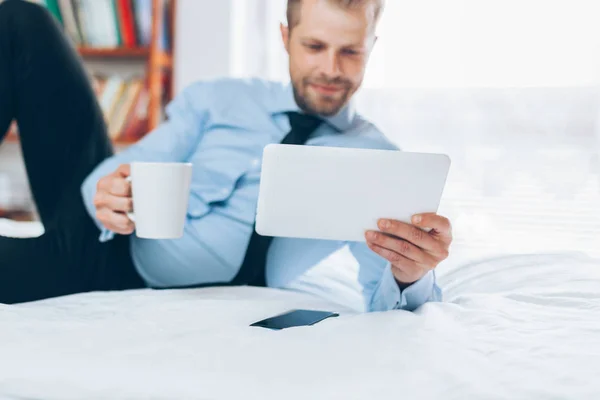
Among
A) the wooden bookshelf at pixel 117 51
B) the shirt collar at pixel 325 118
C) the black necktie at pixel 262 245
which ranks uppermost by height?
the wooden bookshelf at pixel 117 51

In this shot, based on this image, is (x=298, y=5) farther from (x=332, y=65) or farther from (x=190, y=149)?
(x=190, y=149)

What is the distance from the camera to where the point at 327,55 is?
1.26m

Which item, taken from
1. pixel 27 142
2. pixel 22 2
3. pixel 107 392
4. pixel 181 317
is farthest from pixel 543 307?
pixel 22 2

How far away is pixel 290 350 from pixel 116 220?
46 cm

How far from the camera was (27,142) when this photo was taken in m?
1.22

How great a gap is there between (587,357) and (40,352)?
1.89ft

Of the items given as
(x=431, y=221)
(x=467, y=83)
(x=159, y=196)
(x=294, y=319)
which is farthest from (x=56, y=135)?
(x=467, y=83)

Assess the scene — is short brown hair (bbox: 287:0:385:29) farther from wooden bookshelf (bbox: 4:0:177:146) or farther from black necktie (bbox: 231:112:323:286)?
wooden bookshelf (bbox: 4:0:177:146)

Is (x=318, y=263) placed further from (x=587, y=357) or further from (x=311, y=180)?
(x=587, y=357)

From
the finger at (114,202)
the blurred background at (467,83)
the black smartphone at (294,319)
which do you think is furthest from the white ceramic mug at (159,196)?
the blurred background at (467,83)

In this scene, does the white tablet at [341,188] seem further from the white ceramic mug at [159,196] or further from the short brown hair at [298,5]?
the short brown hair at [298,5]

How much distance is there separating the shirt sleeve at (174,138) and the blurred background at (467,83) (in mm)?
835

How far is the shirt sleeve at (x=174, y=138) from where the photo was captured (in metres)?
1.22

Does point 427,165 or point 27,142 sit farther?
point 27,142
